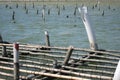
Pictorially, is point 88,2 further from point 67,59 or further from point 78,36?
point 67,59

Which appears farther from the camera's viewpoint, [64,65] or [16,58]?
[64,65]

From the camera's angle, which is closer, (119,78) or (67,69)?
(119,78)

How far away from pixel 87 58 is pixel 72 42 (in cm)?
967

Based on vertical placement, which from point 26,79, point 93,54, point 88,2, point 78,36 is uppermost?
point 88,2

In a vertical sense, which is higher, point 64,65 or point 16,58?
point 16,58

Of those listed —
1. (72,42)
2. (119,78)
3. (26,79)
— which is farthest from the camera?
(72,42)

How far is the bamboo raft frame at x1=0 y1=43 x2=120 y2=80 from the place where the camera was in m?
10.7

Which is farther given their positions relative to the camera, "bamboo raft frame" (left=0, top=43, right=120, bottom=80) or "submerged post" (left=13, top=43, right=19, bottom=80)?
"bamboo raft frame" (left=0, top=43, right=120, bottom=80)

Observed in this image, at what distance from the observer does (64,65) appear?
39.6 ft

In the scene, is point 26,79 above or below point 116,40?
below

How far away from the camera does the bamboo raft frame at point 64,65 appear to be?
10719mm

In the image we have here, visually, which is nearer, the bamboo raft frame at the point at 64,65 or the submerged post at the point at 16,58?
the submerged post at the point at 16,58

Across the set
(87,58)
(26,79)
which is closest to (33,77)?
(26,79)

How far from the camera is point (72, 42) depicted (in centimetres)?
2323
